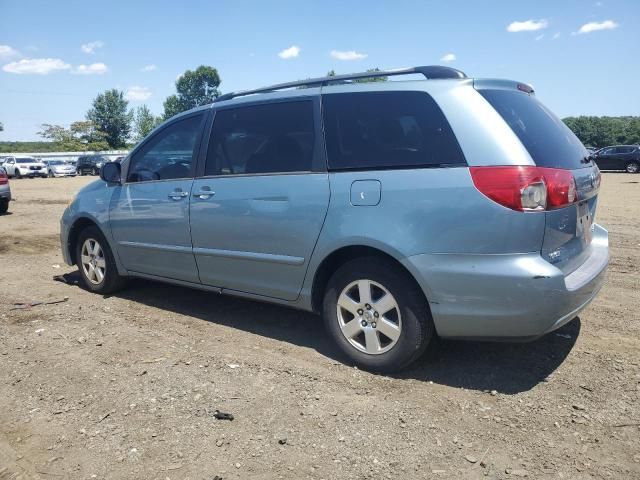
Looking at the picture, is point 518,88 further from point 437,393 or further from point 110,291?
point 110,291

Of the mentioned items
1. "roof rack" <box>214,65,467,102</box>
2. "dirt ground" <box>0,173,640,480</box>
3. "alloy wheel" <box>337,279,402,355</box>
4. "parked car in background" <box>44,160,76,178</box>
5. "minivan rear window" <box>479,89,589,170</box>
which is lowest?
"dirt ground" <box>0,173,640,480</box>

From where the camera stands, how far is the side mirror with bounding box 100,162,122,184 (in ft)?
17.2

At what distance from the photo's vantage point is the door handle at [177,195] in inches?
178

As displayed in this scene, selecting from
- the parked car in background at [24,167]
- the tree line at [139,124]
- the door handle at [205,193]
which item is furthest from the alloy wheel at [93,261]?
the tree line at [139,124]

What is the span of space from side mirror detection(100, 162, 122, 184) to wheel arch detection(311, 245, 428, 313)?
2.58 metres

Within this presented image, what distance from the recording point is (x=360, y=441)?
108 inches

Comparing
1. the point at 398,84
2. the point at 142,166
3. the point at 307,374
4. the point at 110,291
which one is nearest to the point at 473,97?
the point at 398,84

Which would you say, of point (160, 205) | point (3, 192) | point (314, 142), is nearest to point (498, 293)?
point (314, 142)

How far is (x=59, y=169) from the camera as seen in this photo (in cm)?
4091

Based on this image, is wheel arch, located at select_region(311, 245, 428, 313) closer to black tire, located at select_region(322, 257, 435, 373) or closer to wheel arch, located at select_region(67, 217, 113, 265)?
black tire, located at select_region(322, 257, 435, 373)

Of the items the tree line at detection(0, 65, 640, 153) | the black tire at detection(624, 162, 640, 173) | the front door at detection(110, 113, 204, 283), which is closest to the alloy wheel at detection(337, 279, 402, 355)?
the front door at detection(110, 113, 204, 283)

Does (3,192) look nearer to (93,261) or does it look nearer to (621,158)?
(93,261)

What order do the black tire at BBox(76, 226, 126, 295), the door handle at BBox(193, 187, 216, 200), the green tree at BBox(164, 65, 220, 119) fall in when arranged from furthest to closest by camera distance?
the green tree at BBox(164, 65, 220, 119)
the black tire at BBox(76, 226, 126, 295)
the door handle at BBox(193, 187, 216, 200)

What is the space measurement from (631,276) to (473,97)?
3.49 meters
